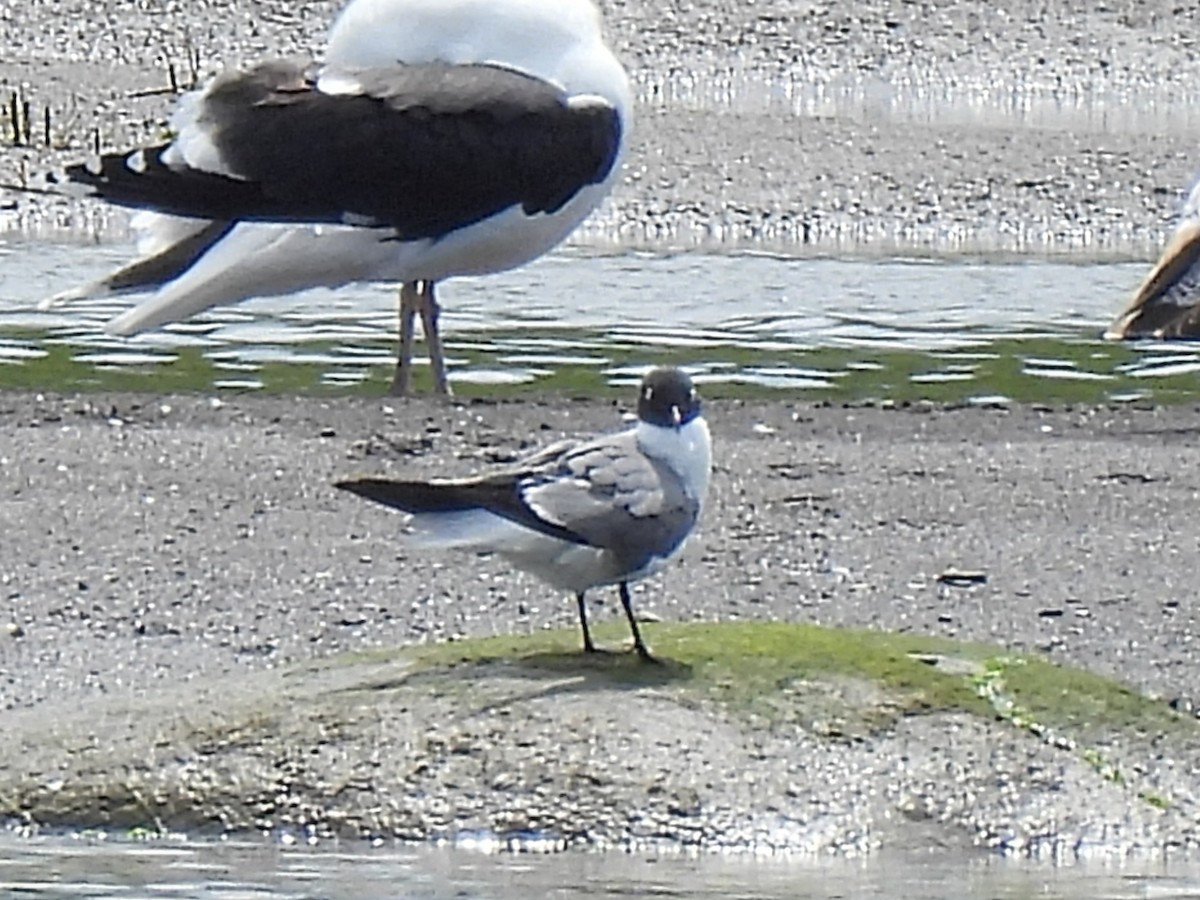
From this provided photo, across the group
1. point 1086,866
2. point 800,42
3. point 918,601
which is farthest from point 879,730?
point 800,42

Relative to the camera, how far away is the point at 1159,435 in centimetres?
1086

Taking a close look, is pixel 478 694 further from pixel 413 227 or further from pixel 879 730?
pixel 413 227

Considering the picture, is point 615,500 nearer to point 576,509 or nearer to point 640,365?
point 576,509

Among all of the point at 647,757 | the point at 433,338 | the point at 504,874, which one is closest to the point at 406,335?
the point at 433,338

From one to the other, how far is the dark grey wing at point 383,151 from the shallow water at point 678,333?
25.2 inches

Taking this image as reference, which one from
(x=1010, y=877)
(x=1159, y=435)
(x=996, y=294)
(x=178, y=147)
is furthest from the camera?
(x=996, y=294)

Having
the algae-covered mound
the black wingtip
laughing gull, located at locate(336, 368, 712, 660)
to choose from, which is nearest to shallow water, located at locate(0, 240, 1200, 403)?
laughing gull, located at locate(336, 368, 712, 660)

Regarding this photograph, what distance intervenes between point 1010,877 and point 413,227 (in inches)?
242

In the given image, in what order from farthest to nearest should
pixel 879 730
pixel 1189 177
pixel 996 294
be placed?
pixel 1189 177, pixel 996 294, pixel 879 730

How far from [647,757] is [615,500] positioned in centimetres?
67

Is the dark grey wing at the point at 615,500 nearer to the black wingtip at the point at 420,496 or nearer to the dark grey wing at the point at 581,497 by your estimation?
the dark grey wing at the point at 581,497

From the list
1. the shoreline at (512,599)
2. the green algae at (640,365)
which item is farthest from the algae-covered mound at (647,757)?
the green algae at (640,365)

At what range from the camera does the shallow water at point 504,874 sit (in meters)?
5.85

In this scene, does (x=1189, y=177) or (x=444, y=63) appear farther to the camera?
(x=1189, y=177)
